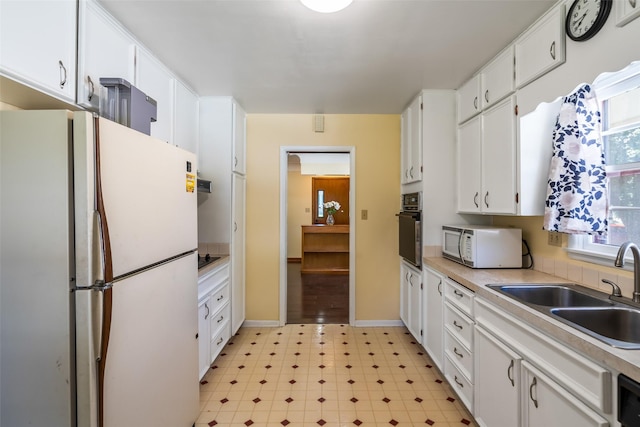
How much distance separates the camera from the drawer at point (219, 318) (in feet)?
7.65

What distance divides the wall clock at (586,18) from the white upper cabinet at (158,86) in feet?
7.88

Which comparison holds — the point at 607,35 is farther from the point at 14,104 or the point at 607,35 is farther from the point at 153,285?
the point at 14,104

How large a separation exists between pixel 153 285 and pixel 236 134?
6.53ft

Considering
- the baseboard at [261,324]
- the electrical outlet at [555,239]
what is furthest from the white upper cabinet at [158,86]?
the electrical outlet at [555,239]

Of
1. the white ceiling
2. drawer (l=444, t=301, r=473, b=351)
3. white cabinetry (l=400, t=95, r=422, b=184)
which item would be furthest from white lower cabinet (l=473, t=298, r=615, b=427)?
the white ceiling

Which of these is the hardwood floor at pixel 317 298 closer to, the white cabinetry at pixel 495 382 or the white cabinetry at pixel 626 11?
the white cabinetry at pixel 495 382

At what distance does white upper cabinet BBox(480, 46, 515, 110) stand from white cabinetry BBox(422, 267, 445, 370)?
1356mm

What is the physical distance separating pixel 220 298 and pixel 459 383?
1955 millimetres

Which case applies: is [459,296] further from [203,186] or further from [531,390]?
[203,186]

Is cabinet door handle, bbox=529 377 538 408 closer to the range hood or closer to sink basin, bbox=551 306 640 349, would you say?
sink basin, bbox=551 306 640 349

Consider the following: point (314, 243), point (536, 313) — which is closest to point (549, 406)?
point (536, 313)

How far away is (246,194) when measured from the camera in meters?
3.24

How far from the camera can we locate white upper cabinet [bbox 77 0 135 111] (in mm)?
1358

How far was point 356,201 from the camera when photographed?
3250 millimetres
